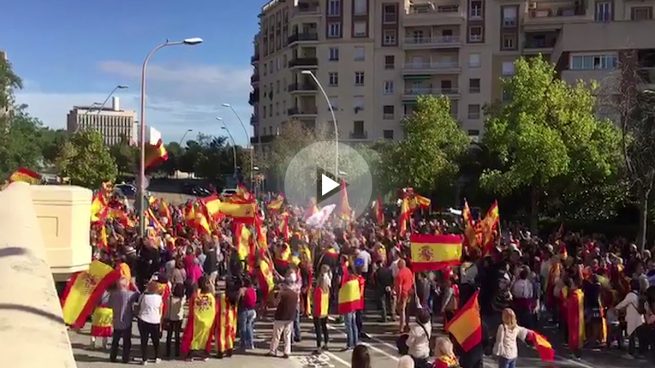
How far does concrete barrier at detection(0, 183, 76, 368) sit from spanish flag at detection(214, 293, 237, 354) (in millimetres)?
8031

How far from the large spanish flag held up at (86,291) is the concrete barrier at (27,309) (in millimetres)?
6998

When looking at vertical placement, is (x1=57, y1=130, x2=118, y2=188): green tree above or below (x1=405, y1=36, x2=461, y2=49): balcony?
below

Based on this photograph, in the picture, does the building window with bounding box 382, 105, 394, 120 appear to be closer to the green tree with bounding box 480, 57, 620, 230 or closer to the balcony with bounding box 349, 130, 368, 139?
the balcony with bounding box 349, 130, 368, 139

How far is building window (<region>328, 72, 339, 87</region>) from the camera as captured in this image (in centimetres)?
7288

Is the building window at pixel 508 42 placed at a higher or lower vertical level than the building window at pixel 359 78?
higher

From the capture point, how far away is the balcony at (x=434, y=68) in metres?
68.9

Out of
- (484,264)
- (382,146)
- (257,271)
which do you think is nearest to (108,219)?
(257,271)

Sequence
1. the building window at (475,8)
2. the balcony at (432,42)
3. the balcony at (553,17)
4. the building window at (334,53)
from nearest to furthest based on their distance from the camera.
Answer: the balcony at (553,17)
the balcony at (432,42)
the building window at (475,8)
the building window at (334,53)

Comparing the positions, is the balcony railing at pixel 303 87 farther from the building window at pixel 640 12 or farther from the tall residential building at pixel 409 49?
the building window at pixel 640 12

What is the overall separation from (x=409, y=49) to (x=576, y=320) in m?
59.3

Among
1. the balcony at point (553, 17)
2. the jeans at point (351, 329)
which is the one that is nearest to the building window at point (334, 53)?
the balcony at point (553, 17)

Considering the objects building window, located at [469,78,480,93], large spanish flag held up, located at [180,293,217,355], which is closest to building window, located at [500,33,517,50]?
building window, located at [469,78,480,93]

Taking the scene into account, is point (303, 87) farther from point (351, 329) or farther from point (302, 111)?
point (351, 329)

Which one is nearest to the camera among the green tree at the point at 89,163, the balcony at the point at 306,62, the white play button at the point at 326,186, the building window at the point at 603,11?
the white play button at the point at 326,186
